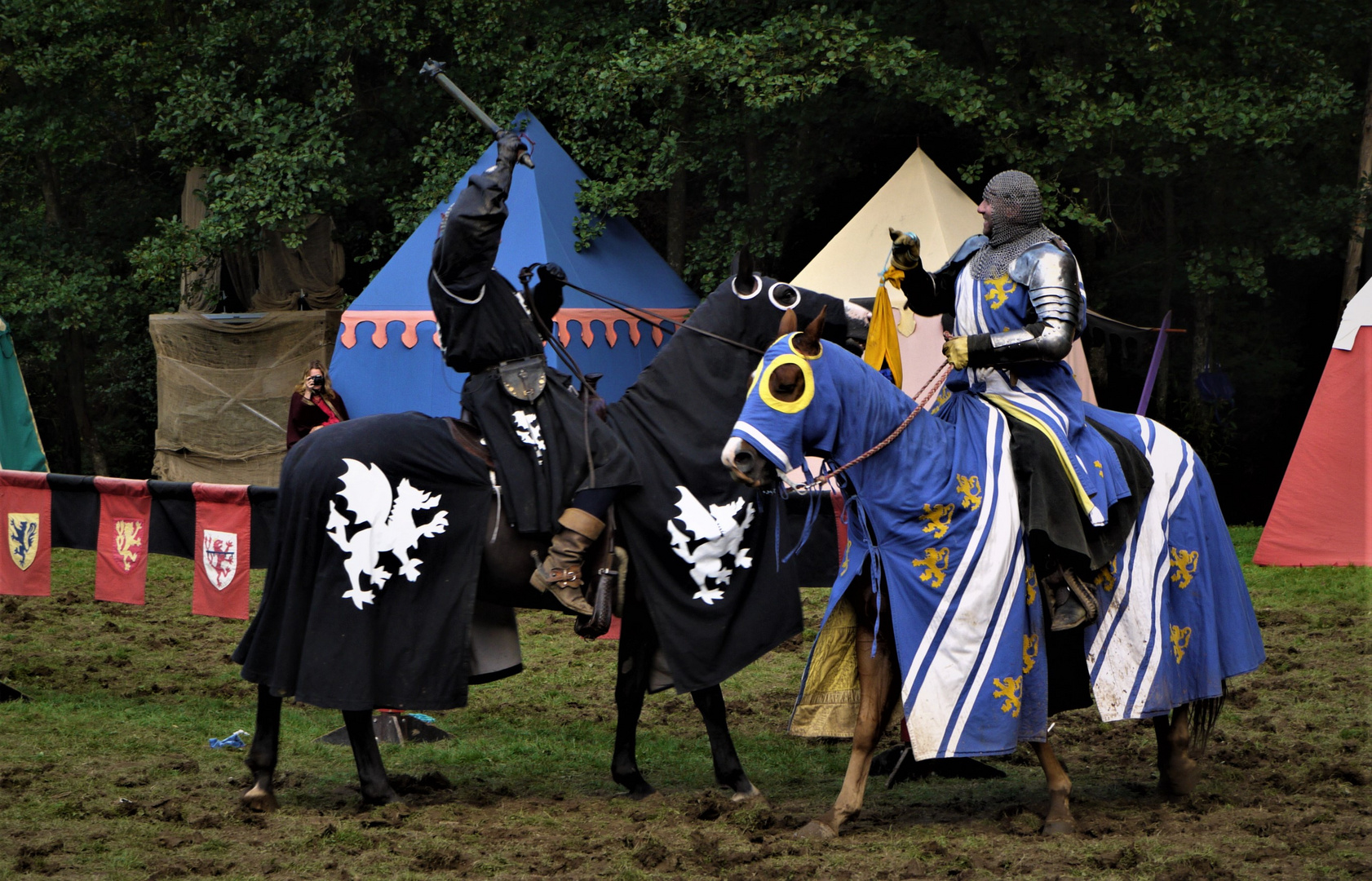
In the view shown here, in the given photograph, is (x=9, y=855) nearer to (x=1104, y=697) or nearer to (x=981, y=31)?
(x=1104, y=697)

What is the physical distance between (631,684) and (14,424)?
693 cm

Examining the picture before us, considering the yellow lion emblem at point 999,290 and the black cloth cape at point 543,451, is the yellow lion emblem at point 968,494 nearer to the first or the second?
the yellow lion emblem at point 999,290

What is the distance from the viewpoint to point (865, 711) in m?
4.37

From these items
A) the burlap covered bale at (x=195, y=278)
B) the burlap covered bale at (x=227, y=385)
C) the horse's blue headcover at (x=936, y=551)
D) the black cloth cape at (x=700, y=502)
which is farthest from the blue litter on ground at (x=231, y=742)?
the burlap covered bale at (x=195, y=278)

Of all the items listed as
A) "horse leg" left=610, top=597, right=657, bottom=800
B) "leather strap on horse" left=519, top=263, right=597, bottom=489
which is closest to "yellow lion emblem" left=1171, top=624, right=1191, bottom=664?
"horse leg" left=610, top=597, right=657, bottom=800

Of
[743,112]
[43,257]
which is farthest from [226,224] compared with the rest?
[743,112]

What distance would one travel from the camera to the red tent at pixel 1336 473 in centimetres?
940

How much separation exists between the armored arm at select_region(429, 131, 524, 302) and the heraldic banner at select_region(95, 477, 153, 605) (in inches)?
91.6

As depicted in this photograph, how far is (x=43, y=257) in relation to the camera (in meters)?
14.8

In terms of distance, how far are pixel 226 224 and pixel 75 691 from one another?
7.37m

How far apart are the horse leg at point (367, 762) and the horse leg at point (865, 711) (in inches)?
61.4

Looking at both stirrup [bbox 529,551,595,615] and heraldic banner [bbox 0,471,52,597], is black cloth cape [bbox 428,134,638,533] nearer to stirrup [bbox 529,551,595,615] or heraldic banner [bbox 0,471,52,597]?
stirrup [bbox 529,551,595,615]

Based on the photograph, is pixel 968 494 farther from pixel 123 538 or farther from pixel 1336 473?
pixel 1336 473

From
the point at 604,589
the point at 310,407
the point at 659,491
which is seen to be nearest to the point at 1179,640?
the point at 659,491
